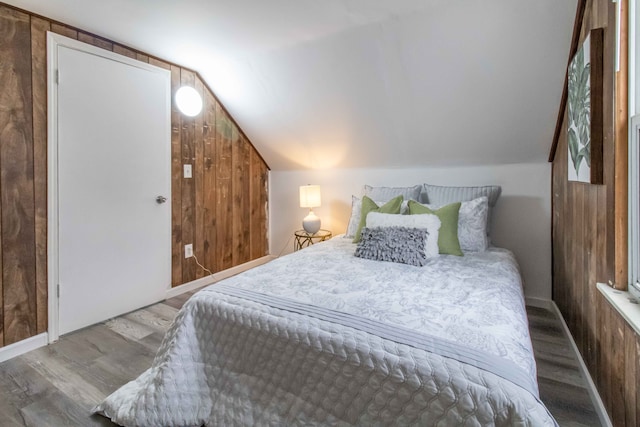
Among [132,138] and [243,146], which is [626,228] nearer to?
[132,138]

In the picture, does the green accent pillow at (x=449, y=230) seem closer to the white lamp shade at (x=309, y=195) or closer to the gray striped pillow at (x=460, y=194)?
the gray striped pillow at (x=460, y=194)

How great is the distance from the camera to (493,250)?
2.40m

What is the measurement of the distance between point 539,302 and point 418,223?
1432 millimetres

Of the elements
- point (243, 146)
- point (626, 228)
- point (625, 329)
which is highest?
point (243, 146)

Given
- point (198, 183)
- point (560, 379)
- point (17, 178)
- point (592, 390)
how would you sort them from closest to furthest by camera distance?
point (592, 390) < point (560, 379) < point (17, 178) < point (198, 183)

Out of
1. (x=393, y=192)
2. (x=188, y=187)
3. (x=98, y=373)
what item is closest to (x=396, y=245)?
(x=393, y=192)

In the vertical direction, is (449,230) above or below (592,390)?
above

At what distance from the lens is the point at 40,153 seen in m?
2.02

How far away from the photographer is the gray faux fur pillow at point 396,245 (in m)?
1.96

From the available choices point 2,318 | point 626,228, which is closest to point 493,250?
point 626,228

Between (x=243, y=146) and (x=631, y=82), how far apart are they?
318cm

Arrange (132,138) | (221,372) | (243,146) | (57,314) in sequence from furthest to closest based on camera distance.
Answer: (243,146) < (132,138) < (57,314) < (221,372)

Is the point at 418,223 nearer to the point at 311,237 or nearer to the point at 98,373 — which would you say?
the point at 311,237

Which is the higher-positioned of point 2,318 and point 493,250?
point 493,250
